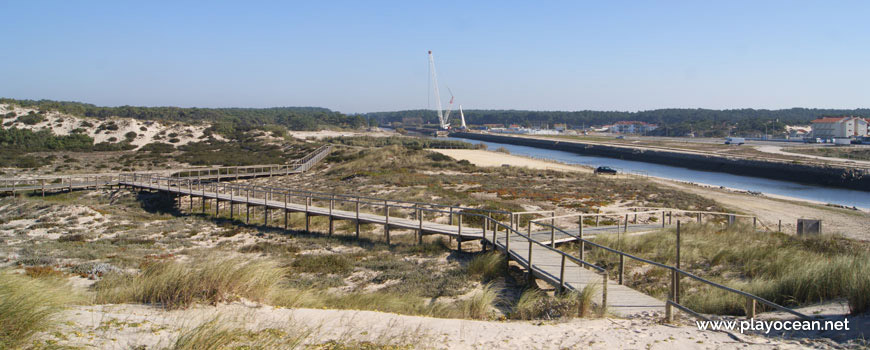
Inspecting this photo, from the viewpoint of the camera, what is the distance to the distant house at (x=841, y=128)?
4417 inches

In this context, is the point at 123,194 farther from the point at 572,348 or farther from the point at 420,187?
the point at 572,348

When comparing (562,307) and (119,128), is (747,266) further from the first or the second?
(119,128)

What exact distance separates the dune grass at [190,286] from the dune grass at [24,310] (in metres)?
1.04

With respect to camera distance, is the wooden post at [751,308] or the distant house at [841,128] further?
the distant house at [841,128]

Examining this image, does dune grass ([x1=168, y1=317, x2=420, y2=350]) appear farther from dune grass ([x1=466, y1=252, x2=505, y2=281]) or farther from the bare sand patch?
the bare sand patch

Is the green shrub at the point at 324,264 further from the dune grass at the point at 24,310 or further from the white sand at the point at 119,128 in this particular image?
the white sand at the point at 119,128

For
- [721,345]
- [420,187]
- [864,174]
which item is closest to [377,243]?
[721,345]

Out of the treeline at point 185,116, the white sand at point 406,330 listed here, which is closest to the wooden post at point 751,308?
the white sand at point 406,330

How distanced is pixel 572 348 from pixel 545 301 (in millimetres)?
2472

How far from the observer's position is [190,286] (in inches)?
315

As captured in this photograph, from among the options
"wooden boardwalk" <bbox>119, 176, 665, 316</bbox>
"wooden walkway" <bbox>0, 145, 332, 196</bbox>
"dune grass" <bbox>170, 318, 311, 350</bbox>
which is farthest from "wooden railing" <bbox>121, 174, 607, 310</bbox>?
"dune grass" <bbox>170, 318, 311, 350</bbox>

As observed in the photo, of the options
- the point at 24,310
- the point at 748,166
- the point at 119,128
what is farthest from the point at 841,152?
the point at 119,128

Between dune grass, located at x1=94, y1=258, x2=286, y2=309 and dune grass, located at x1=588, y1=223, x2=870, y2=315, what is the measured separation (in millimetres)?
7646

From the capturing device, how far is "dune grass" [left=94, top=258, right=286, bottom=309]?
788 cm
